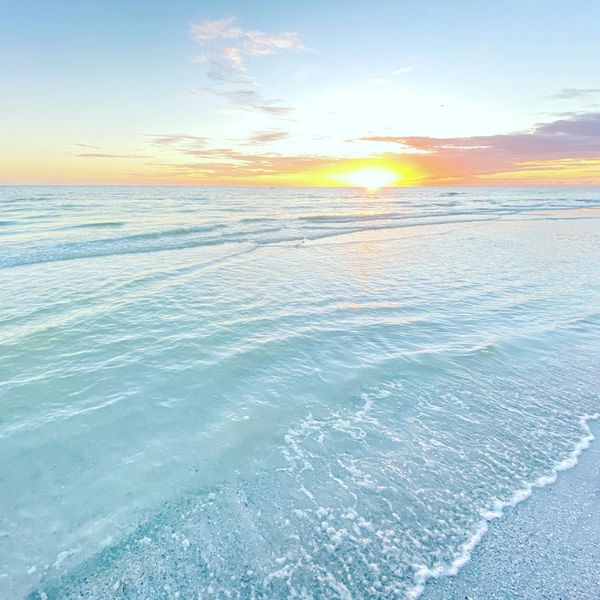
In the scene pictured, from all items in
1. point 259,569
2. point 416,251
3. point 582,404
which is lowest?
point 416,251

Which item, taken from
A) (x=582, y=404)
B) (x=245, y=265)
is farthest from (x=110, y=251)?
(x=582, y=404)

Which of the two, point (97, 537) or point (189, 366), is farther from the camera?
point (189, 366)

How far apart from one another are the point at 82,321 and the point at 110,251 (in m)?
10.9

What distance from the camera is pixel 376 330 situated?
8906 millimetres

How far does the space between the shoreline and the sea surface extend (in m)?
0.10

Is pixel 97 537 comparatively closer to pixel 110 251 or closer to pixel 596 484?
pixel 596 484

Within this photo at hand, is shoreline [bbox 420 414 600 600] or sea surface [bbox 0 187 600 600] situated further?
sea surface [bbox 0 187 600 600]

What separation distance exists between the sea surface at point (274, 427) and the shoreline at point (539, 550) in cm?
10

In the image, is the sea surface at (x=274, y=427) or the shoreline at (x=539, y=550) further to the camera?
the sea surface at (x=274, y=427)

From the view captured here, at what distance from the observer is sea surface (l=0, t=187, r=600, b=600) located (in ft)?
11.6

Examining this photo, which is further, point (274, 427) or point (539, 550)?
point (274, 427)

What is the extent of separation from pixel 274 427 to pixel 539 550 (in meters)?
3.41

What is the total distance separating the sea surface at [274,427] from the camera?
354cm

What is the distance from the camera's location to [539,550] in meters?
3.62
